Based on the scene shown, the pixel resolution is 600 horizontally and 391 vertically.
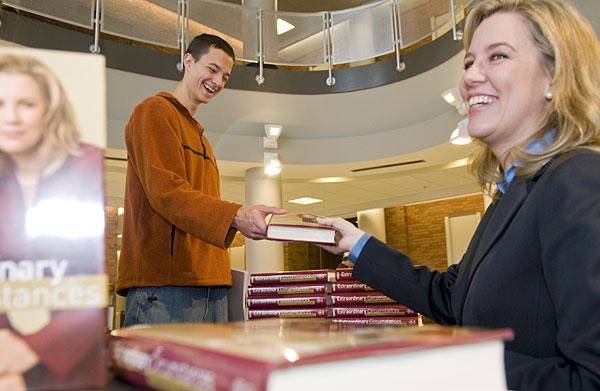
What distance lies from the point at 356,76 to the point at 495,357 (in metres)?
5.59

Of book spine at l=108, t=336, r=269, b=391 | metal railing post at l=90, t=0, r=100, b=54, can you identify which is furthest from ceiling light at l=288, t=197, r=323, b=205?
book spine at l=108, t=336, r=269, b=391

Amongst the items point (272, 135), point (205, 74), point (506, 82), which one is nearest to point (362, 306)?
point (205, 74)

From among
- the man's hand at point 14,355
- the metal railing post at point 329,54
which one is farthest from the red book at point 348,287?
the metal railing post at point 329,54

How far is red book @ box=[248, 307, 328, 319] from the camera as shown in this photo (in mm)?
3281

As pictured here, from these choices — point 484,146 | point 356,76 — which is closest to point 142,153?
point 484,146

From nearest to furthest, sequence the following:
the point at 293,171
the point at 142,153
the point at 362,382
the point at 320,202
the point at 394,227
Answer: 1. the point at 362,382
2. the point at 142,153
3. the point at 293,171
4. the point at 320,202
5. the point at 394,227

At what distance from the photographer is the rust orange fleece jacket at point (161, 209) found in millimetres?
1164

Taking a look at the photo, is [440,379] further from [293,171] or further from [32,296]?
[293,171]

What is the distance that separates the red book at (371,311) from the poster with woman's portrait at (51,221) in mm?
2968

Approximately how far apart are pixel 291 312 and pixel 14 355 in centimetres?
306

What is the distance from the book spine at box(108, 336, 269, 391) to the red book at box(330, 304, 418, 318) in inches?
113

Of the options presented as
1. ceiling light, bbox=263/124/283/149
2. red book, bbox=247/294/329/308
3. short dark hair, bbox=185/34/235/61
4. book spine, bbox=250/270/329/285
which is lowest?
red book, bbox=247/294/329/308

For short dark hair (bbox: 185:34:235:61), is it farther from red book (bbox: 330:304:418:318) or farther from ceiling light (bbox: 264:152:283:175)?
ceiling light (bbox: 264:152:283:175)

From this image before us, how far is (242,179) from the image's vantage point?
7629mm
